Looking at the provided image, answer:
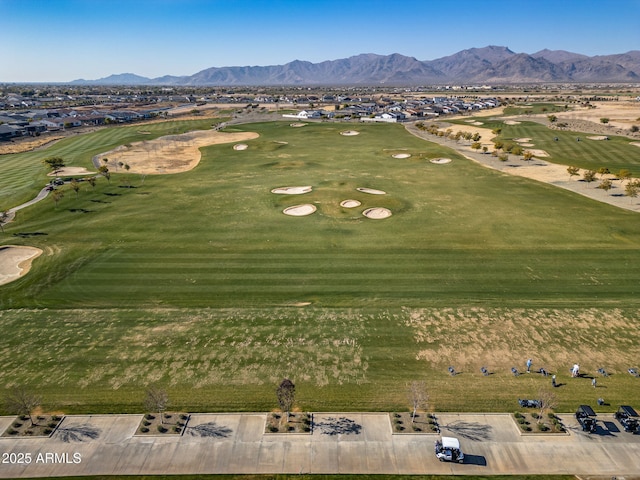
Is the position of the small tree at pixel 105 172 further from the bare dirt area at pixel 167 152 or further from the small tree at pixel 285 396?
the small tree at pixel 285 396

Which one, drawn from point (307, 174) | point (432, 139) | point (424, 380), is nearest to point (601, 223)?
point (424, 380)

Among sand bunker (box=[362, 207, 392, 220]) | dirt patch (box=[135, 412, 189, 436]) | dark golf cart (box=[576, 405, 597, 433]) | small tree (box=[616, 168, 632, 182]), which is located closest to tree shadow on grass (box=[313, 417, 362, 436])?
dirt patch (box=[135, 412, 189, 436])

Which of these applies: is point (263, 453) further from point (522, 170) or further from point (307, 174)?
point (522, 170)

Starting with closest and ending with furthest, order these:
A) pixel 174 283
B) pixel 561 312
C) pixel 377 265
→ 1. pixel 561 312
2. pixel 174 283
3. pixel 377 265

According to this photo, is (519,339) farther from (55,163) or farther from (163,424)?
(55,163)

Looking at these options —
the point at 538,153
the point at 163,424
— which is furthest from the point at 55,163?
the point at 538,153
